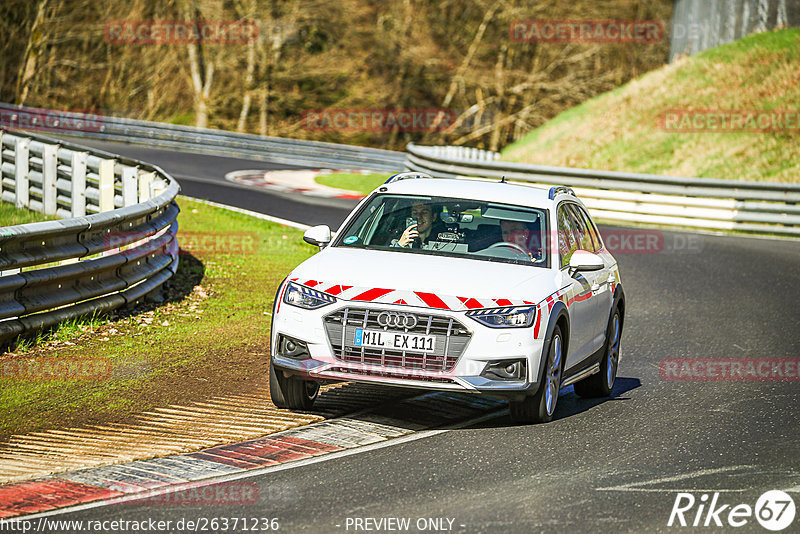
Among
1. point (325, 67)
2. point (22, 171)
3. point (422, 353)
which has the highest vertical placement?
point (325, 67)

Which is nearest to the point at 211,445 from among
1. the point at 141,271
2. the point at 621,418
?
the point at 621,418

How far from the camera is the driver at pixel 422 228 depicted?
8758 mm

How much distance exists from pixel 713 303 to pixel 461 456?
877 centimetres

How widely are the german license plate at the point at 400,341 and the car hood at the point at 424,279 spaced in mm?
216

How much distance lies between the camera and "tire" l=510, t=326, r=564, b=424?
26.3 feet

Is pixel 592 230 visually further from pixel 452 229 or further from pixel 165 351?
pixel 165 351

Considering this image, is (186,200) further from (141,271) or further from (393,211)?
(393,211)

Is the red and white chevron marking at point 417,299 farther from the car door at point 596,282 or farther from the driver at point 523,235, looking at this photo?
the car door at point 596,282

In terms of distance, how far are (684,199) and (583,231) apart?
1545cm

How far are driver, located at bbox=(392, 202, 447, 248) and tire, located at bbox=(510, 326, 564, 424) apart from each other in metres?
1.27

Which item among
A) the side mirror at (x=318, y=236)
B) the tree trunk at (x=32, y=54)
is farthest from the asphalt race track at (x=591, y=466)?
the tree trunk at (x=32, y=54)

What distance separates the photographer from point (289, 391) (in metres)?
8.23

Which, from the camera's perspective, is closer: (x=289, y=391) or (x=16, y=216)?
(x=289, y=391)

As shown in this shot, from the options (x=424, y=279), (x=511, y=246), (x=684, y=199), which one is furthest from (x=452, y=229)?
(x=684, y=199)
